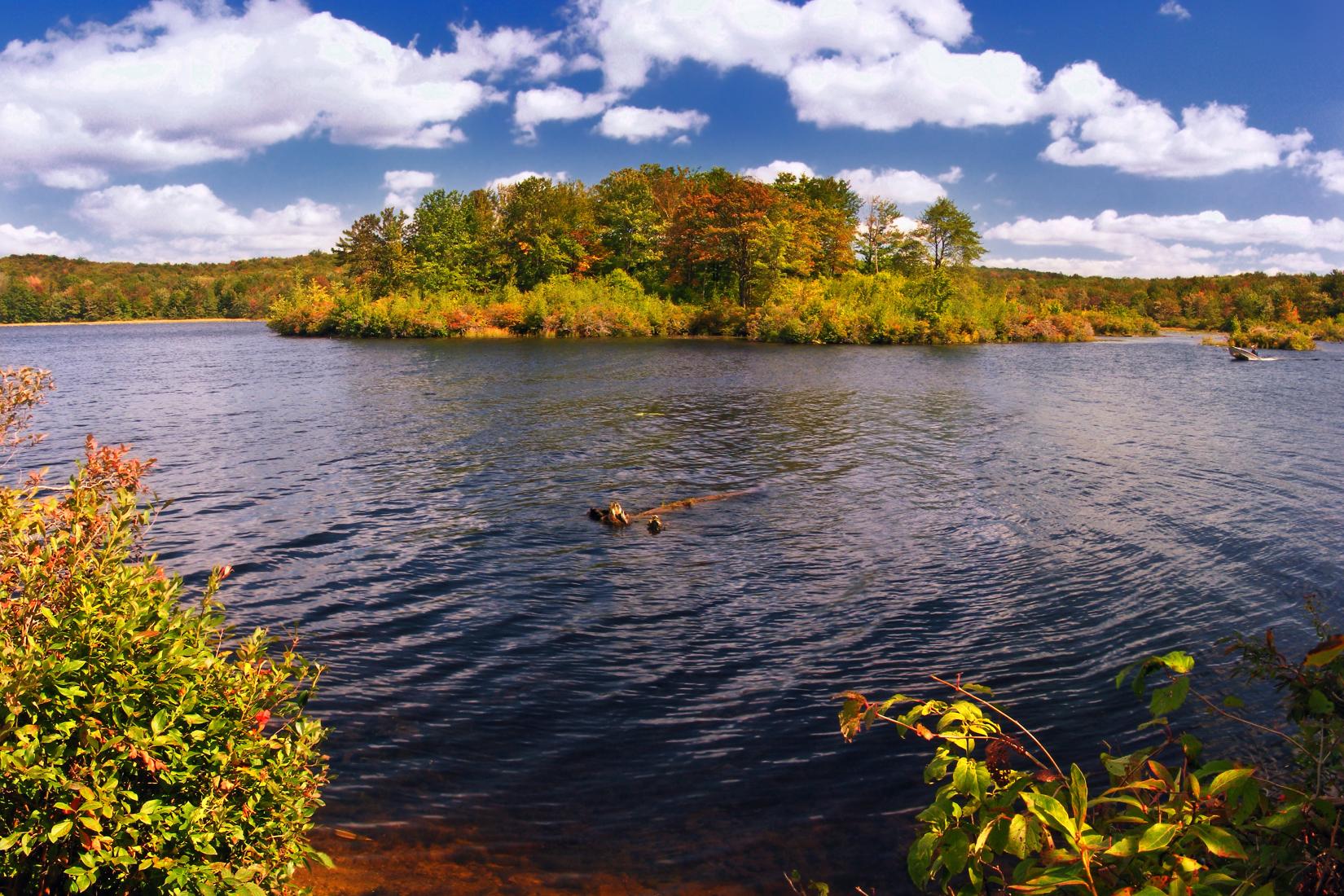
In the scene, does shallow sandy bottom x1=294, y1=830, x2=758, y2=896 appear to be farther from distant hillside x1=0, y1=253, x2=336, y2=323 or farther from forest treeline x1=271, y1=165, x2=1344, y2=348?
distant hillside x1=0, y1=253, x2=336, y2=323

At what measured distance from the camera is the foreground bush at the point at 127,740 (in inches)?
125

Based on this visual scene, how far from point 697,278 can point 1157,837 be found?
83429 millimetres

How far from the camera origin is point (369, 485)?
655 inches

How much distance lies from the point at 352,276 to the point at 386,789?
286 feet

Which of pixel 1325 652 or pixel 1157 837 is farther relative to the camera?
pixel 1325 652

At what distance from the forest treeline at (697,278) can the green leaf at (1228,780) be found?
62293 millimetres

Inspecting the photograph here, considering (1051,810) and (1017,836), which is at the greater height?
(1051,810)

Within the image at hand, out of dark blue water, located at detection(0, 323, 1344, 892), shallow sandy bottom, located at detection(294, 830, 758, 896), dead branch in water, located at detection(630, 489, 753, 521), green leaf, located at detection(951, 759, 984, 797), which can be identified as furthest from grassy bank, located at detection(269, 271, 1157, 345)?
green leaf, located at detection(951, 759, 984, 797)

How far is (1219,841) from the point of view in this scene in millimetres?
2254

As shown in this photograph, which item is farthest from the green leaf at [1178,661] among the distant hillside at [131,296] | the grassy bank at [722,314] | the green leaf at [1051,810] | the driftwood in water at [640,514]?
the distant hillside at [131,296]

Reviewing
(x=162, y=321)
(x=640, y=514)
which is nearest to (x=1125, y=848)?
(x=640, y=514)

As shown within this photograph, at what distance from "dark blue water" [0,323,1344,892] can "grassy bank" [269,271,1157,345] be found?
3718cm

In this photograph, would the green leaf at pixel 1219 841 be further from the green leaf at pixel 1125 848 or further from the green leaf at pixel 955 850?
the green leaf at pixel 955 850

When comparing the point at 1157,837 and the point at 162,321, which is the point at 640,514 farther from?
the point at 162,321
